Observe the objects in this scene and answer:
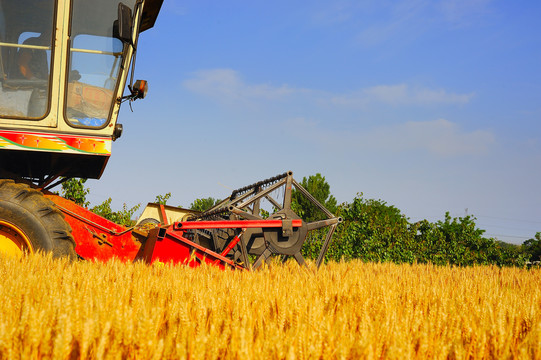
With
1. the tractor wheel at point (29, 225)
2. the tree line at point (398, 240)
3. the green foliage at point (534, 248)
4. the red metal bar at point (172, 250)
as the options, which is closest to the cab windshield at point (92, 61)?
the tractor wheel at point (29, 225)

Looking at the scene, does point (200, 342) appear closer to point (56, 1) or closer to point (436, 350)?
point (436, 350)

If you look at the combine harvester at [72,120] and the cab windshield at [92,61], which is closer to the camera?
the combine harvester at [72,120]

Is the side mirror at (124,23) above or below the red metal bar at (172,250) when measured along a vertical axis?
above

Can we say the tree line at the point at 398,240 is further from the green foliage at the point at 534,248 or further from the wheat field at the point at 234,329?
the wheat field at the point at 234,329

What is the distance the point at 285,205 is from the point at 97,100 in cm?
258

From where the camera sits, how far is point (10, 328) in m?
1.83

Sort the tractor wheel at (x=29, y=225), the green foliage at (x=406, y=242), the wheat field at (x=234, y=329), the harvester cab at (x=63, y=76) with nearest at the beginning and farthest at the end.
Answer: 1. the wheat field at (x=234, y=329)
2. the tractor wheel at (x=29, y=225)
3. the harvester cab at (x=63, y=76)
4. the green foliage at (x=406, y=242)

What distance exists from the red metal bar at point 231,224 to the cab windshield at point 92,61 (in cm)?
148

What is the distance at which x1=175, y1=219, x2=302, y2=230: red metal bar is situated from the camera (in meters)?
5.33

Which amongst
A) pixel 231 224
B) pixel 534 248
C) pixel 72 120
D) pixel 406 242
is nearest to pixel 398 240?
pixel 406 242

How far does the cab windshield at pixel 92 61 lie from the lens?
5281 mm

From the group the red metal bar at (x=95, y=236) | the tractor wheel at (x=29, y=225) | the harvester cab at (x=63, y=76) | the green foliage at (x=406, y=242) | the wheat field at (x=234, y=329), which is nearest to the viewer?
the wheat field at (x=234, y=329)

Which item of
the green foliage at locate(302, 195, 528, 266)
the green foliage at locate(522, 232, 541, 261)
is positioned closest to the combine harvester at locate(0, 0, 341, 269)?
the green foliage at locate(302, 195, 528, 266)

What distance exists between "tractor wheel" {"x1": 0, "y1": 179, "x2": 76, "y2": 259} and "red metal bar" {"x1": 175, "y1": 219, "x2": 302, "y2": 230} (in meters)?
1.22
